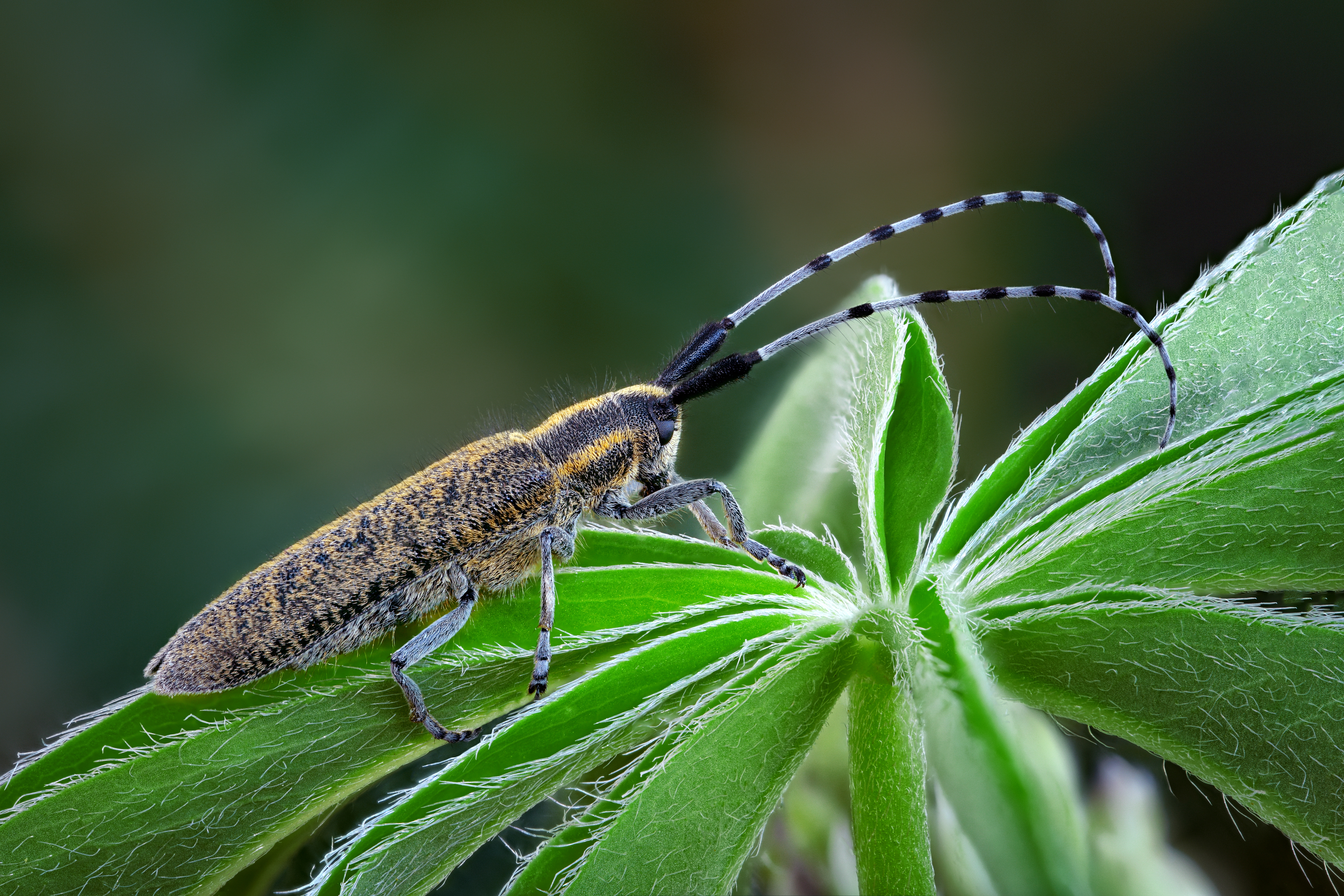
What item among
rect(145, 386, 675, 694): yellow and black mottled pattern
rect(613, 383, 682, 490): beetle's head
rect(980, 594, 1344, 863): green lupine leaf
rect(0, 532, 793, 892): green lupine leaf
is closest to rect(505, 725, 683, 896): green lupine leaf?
rect(0, 532, 793, 892): green lupine leaf

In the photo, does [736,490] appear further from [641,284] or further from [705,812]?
[641,284]

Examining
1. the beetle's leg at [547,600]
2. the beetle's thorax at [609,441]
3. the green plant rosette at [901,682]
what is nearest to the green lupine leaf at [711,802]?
the green plant rosette at [901,682]

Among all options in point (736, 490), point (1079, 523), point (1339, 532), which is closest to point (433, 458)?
point (736, 490)

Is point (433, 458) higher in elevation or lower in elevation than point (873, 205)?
lower

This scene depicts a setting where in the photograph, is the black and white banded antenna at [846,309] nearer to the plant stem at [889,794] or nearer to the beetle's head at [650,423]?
the beetle's head at [650,423]

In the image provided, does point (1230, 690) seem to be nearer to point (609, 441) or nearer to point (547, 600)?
point (547, 600)

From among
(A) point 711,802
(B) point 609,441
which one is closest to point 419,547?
(B) point 609,441

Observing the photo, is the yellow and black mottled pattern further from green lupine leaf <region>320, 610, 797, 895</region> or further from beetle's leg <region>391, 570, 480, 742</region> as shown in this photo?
green lupine leaf <region>320, 610, 797, 895</region>
